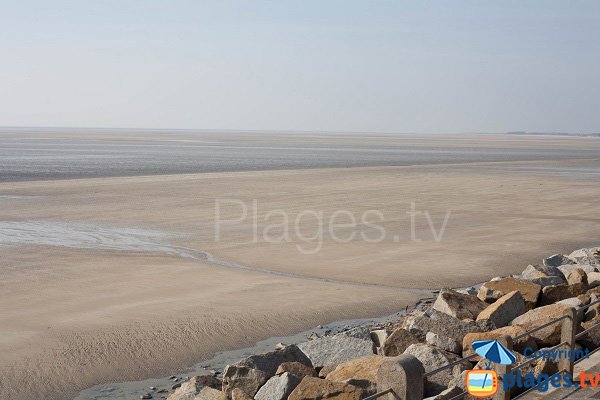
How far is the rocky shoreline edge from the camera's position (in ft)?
25.2

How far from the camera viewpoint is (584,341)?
9.04 meters

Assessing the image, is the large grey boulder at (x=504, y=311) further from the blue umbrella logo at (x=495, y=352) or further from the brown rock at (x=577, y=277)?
the blue umbrella logo at (x=495, y=352)

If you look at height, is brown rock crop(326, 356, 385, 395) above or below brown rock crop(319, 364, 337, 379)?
above

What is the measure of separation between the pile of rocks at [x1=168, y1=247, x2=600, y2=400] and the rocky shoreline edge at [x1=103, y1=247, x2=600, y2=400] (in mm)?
10

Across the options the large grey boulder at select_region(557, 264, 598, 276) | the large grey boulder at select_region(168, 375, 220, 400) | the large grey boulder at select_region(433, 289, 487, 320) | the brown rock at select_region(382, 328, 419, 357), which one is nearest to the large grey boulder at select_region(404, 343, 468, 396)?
the brown rock at select_region(382, 328, 419, 357)

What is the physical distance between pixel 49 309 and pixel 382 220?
1274cm

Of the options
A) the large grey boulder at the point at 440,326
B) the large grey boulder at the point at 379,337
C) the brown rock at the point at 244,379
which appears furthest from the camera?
the large grey boulder at the point at 379,337

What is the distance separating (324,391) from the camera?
7.28m

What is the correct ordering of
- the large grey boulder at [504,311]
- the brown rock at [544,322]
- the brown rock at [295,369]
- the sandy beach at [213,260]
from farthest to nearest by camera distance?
the sandy beach at [213,260], the large grey boulder at [504,311], the brown rock at [544,322], the brown rock at [295,369]

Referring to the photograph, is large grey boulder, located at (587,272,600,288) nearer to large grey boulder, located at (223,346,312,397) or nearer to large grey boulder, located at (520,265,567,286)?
large grey boulder, located at (520,265,567,286)

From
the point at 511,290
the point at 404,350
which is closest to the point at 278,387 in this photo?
the point at 404,350

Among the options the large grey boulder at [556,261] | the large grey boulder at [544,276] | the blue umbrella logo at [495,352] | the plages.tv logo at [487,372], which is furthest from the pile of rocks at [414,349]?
the large grey boulder at [556,261]

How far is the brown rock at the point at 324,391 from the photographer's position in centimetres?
723

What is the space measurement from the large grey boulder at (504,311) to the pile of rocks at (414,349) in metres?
0.01
